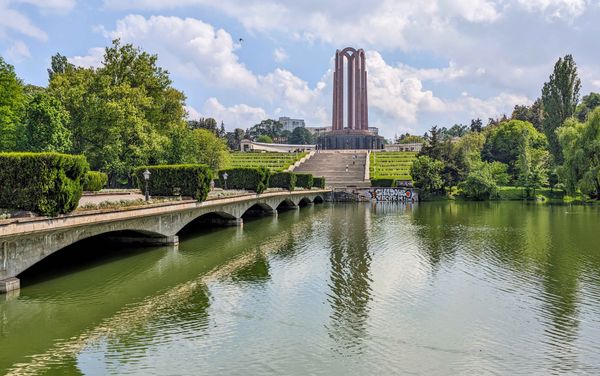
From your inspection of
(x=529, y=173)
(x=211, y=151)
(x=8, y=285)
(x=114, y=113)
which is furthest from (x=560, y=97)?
(x=8, y=285)

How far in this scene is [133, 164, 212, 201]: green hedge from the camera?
31.5 meters

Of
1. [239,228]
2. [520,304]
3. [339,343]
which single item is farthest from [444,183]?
[339,343]

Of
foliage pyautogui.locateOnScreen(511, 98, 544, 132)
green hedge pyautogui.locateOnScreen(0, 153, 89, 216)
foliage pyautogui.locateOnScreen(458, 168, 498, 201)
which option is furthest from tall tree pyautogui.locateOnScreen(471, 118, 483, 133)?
green hedge pyautogui.locateOnScreen(0, 153, 89, 216)

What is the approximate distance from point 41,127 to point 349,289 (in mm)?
30861

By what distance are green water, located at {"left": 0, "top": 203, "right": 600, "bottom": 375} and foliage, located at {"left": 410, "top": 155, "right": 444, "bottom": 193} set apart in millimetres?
47528

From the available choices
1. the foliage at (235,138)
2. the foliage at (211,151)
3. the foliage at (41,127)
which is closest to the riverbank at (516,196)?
the foliage at (211,151)

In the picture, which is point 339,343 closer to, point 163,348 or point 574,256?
point 163,348

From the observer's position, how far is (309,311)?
15094 millimetres

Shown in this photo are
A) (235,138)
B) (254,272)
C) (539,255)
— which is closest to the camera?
(254,272)

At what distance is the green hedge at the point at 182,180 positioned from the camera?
31.5 metres

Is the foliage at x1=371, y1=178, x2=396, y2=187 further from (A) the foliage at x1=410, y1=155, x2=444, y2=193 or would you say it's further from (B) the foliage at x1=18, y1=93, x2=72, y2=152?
(B) the foliage at x1=18, y1=93, x2=72, y2=152

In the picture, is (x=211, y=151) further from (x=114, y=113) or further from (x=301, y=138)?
(x=301, y=138)

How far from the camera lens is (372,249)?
27188mm

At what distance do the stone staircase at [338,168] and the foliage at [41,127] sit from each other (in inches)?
2105
